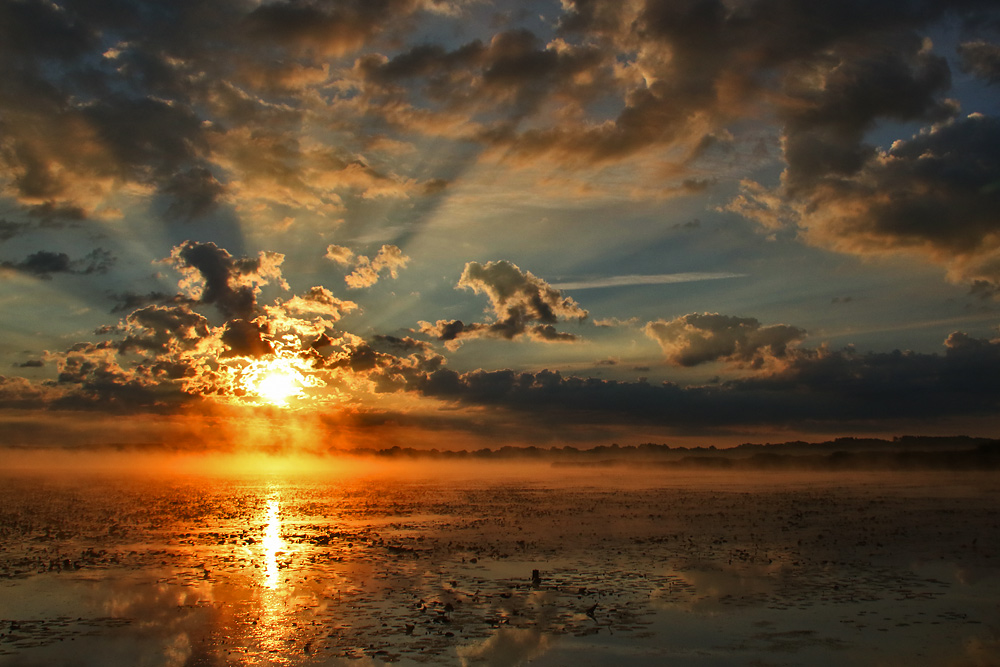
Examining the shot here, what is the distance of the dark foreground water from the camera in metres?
15.9

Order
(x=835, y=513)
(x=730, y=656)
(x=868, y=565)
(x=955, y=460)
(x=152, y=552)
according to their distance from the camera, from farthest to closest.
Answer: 1. (x=955, y=460)
2. (x=835, y=513)
3. (x=152, y=552)
4. (x=868, y=565)
5. (x=730, y=656)

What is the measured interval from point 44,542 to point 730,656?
34583 mm

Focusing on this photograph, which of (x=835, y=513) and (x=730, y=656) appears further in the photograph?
(x=835, y=513)

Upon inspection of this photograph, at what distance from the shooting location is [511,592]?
21.9 meters

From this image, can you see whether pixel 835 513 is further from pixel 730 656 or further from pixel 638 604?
pixel 730 656

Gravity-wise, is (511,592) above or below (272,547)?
above

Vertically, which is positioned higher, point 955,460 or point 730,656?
point 730,656

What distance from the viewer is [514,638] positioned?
16828 mm

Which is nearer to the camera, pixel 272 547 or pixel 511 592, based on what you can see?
pixel 511 592

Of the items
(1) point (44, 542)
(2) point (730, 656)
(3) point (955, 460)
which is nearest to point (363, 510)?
(1) point (44, 542)

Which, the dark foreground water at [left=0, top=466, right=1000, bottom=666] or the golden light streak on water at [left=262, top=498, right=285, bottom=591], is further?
the golden light streak on water at [left=262, top=498, right=285, bottom=591]

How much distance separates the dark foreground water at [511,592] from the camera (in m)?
15.9

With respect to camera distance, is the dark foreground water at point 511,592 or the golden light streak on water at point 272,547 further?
the golden light streak on water at point 272,547

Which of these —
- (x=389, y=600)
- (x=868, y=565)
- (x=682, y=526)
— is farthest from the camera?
(x=682, y=526)
